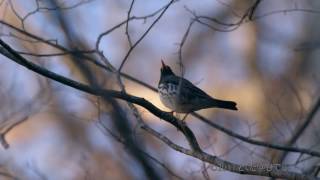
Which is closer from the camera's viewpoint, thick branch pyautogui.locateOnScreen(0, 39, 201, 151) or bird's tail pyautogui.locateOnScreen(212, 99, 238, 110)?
thick branch pyautogui.locateOnScreen(0, 39, 201, 151)

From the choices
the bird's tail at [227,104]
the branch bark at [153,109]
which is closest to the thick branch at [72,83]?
the branch bark at [153,109]

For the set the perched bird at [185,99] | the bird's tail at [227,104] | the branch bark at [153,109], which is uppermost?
the perched bird at [185,99]

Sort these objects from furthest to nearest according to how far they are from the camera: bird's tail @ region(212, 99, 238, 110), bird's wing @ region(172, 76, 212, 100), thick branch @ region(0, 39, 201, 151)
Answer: bird's wing @ region(172, 76, 212, 100), bird's tail @ region(212, 99, 238, 110), thick branch @ region(0, 39, 201, 151)

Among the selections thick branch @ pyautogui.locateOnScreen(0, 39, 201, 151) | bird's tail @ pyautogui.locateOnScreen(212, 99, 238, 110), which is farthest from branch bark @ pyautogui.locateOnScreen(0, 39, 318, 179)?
bird's tail @ pyautogui.locateOnScreen(212, 99, 238, 110)

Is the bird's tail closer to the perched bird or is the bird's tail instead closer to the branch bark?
the perched bird

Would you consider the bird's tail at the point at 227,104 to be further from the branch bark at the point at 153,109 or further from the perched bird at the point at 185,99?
the branch bark at the point at 153,109

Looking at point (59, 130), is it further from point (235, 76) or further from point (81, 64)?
point (81, 64)

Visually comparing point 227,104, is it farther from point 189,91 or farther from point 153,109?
point 153,109

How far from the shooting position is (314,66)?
9.06 meters

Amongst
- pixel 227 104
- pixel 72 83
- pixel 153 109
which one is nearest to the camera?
pixel 72 83

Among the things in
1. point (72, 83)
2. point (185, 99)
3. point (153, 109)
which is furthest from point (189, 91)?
point (72, 83)

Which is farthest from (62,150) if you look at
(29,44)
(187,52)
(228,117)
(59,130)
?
(187,52)

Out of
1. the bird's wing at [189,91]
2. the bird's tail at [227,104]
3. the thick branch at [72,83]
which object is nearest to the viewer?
the thick branch at [72,83]

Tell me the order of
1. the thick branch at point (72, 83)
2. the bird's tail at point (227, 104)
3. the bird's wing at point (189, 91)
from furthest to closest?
the bird's wing at point (189, 91) < the bird's tail at point (227, 104) < the thick branch at point (72, 83)
